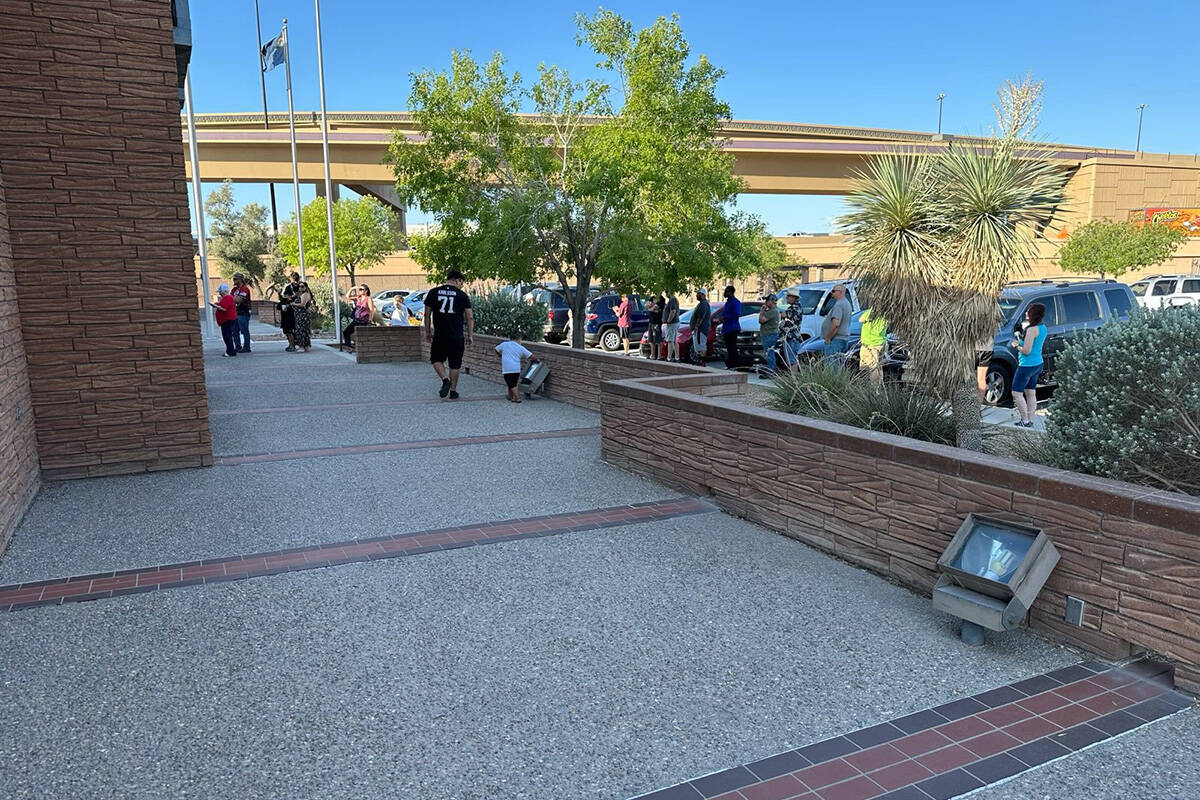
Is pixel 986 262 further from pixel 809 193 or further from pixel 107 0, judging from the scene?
pixel 809 193

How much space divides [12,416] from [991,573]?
22.5 feet

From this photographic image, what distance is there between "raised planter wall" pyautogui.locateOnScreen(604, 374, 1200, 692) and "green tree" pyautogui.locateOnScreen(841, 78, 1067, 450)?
1.26 m

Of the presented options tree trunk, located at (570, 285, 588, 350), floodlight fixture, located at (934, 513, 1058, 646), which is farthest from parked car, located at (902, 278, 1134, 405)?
floodlight fixture, located at (934, 513, 1058, 646)

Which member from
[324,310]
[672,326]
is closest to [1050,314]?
[672,326]

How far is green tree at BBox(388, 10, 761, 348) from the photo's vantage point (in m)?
14.9

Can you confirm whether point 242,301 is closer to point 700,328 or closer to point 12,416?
point 700,328

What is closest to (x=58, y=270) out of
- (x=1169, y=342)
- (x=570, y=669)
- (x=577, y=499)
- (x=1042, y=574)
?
(x=577, y=499)

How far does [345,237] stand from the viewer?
173ft

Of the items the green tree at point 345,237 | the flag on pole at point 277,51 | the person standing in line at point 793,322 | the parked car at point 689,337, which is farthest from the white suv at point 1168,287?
the green tree at point 345,237

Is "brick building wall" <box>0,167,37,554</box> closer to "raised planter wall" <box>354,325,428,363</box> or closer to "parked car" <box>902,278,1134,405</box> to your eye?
"raised planter wall" <box>354,325,428,363</box>

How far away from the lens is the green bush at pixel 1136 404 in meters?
4.31

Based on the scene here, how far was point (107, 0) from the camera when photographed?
23.7ft

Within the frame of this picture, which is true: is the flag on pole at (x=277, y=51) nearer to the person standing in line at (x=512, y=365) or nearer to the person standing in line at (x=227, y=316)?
the person standing in line at (x=227, y=316)

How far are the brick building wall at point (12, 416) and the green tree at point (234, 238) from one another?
139 feet
